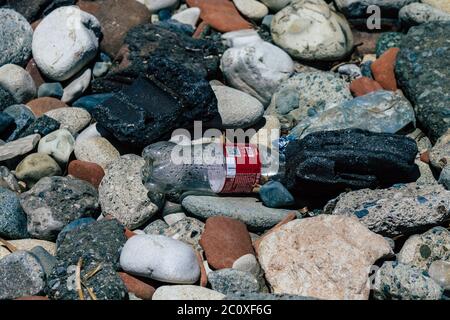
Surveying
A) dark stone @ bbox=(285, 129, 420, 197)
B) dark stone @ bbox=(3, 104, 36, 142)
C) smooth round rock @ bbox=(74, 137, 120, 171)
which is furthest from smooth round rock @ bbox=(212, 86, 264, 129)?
dark stone @ bbox=(3, 104, 36, 142)

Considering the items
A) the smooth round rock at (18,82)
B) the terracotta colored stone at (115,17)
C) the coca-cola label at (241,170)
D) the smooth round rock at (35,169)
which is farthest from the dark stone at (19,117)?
the coca-cola label at (241,170)

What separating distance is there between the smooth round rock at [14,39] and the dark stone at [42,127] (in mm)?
594

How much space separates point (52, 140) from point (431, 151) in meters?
2.10

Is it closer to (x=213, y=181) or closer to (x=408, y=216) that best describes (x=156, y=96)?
(x=213, y=181)

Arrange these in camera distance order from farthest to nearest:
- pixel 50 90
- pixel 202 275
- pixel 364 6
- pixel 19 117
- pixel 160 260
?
pixel 364 6
pixel 50 90
pixel 19 117
pixel 202 275
pixel 160 260

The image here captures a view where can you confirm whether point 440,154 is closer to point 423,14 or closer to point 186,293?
point 423,14

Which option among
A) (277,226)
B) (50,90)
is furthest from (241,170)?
(50,90)

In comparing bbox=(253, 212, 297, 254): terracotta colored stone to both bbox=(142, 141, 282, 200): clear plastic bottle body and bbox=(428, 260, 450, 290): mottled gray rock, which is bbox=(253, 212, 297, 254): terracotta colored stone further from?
bbox=(428, 260, 450, 290): mottled gray rock

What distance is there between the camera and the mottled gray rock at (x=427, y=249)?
381 cm

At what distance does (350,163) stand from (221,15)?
1766 mm

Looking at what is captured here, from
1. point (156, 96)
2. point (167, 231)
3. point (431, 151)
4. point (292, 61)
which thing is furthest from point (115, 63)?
point (431, 151)

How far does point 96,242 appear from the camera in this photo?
385 centimetres

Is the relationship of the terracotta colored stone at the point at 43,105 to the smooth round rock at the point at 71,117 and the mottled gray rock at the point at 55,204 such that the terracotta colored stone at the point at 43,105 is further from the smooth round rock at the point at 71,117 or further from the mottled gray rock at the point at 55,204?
the mottled gray rock at the point at 55,204

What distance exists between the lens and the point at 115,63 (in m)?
5.09
